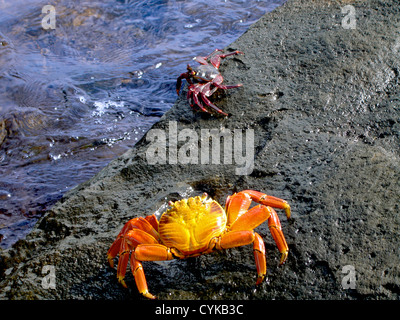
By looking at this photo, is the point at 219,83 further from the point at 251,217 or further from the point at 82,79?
the point at 82,79

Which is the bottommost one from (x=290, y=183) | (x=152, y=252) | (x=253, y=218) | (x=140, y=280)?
(x=140, y=280)

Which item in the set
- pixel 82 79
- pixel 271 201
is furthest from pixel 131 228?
pixel 82 79

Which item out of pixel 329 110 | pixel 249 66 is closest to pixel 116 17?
pixel 249 66

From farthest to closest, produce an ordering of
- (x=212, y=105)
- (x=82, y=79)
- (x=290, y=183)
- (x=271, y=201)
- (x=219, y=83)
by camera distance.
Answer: (x=82, y=79)
(x=219, y=83)
(x=212, y=105)
(x=290, y=183)
(x=271, y=201)

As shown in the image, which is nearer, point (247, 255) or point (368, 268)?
point (368, 268)

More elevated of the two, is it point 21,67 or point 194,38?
point 194,38

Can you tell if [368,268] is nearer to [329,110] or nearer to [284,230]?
[284,230]

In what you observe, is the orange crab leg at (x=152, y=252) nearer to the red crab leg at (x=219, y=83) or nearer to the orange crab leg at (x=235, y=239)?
the orange crab leg at (x=235, y=239)

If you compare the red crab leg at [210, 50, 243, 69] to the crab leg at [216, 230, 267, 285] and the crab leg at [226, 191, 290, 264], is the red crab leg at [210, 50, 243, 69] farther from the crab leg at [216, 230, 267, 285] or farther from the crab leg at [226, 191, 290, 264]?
the crab leg at [216, 230, 267, 285]
